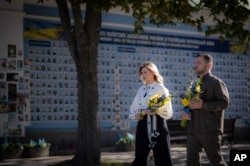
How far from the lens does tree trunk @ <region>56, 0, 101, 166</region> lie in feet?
36.3

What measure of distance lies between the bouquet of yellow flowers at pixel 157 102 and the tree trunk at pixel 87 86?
3.34 metres

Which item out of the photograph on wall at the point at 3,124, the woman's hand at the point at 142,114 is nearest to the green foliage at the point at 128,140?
the photograph on wall at the point at 3,124

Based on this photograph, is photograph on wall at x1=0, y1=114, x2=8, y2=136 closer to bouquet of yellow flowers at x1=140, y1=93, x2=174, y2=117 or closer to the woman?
the woman

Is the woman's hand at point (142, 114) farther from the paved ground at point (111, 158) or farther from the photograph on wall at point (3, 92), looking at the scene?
the photograph on wall at point (3, 92)

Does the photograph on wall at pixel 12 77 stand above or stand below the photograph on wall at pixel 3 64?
below

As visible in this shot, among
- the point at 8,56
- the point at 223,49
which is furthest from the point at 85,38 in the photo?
the point at 223,49

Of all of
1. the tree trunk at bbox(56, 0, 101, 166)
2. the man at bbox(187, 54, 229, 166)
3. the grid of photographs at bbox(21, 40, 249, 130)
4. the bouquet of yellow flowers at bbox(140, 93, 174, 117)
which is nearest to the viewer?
the man at bbox(187, 54, 229, 166)

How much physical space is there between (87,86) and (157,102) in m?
3.56

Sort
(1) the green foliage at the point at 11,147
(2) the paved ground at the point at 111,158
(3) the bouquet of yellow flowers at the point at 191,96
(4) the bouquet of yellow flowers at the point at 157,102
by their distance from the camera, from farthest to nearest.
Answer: (1) the green foliage at the point at 11,147, (2) the paved ground at the point at 111,158, (4) the bouquet of yellow flowers at the point at 157,102, (3) the bouquet of yellow flowers at the point at 191,96

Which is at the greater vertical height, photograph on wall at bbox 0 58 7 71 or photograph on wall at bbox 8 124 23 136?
photograph on wall at bbox 0 58 7 71

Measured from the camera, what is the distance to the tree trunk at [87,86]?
36.3 ft

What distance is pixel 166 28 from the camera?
17.5m

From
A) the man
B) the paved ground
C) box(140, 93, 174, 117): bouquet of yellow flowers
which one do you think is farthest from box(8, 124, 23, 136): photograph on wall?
the man

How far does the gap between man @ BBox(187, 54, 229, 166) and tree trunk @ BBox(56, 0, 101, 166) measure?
423cm
